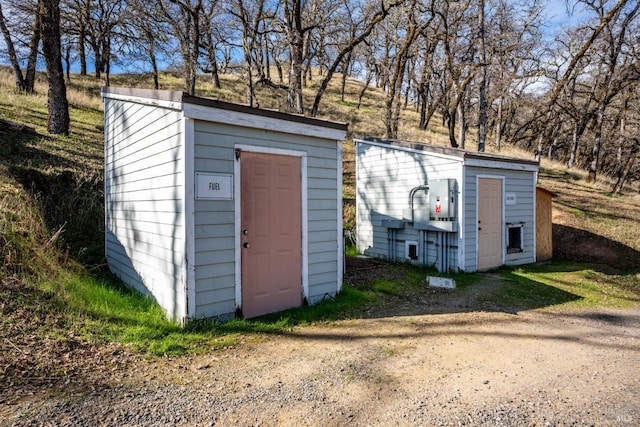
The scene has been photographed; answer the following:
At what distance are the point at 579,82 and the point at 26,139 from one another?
27.9m

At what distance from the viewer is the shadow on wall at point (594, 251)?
925 cm

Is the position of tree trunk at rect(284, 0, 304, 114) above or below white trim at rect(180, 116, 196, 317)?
above

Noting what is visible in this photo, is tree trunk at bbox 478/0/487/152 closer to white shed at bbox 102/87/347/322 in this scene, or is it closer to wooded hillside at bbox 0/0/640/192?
wooded hillside at bbox 0/0/640/192

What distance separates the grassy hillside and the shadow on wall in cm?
2

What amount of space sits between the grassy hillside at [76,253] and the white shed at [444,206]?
1.30 meters

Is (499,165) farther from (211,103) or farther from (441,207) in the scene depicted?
(211,103)

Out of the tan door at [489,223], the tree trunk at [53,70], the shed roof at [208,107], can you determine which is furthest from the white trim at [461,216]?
the tree trunk at [53,70]

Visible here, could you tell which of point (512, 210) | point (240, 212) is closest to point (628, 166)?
point (512, 210)

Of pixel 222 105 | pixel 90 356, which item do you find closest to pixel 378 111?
pixel 222 105

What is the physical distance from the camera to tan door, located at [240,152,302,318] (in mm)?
4555

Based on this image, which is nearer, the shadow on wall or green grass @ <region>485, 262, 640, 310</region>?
green grass @ <region>485, 262, 640, 310</region>

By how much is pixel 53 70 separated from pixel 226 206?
9246 mm

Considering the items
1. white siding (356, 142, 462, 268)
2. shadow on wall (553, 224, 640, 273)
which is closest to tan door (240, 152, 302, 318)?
white siding (356, 142, 462, 268)

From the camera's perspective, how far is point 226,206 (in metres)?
4.34
